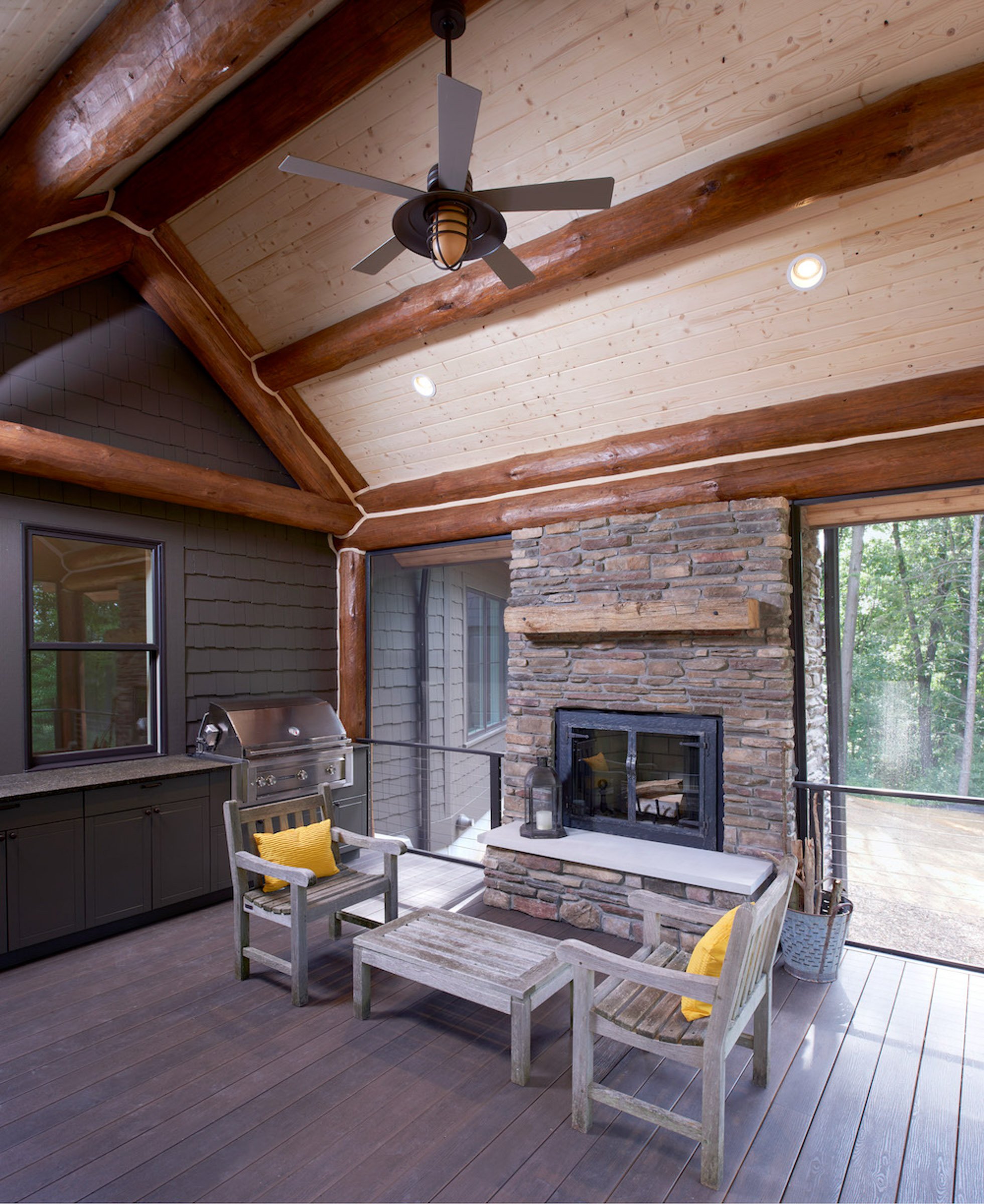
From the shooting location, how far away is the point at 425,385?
492 cm

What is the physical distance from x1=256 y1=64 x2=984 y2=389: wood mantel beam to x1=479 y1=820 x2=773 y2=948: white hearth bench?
304cm

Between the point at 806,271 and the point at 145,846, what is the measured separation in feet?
15.7

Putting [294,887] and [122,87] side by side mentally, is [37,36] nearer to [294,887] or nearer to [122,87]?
[122,87]

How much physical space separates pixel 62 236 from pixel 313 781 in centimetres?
389

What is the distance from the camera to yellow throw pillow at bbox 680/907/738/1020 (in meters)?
2.49

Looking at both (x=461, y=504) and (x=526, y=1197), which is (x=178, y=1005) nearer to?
(x=526, y=1197)

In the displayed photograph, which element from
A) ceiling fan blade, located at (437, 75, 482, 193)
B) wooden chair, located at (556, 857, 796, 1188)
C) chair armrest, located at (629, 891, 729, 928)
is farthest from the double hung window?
ceiling fan blade, located at (437, 75, 482, 193)

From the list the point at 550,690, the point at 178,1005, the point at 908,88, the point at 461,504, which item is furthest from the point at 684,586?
the point at 178,1005

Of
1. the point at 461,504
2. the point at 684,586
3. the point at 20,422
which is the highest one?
the point at 20,422

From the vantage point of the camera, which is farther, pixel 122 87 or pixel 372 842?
pixel 372 842

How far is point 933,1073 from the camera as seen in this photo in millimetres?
2850

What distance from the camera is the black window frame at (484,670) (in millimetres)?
8195

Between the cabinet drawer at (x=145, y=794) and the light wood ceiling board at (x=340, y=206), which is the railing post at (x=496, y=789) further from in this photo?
the light wood ceiling board at (x=340, y=206)

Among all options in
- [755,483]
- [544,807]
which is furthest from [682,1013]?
[755,483]
